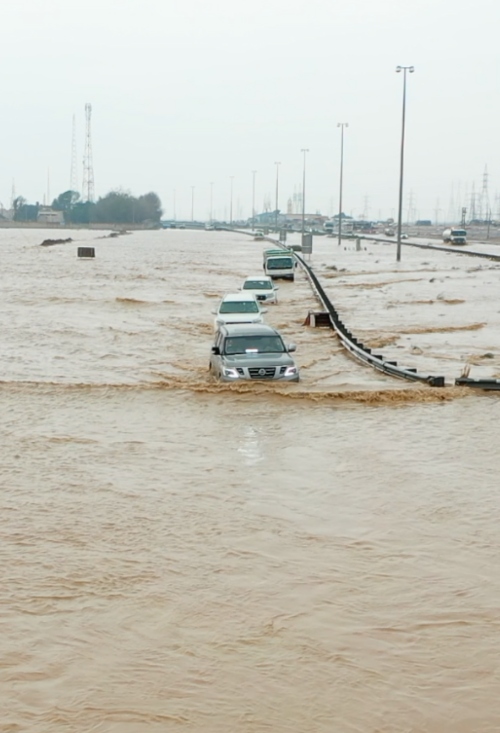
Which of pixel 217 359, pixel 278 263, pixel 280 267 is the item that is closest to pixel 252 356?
pixel 217 359

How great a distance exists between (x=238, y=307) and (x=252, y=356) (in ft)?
29.8

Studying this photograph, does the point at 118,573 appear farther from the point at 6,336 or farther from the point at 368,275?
the point at 368,275

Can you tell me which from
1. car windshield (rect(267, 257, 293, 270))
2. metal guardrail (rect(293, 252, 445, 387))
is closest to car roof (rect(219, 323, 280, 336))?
metal guardrail (rect(293, 252, 445, 387))

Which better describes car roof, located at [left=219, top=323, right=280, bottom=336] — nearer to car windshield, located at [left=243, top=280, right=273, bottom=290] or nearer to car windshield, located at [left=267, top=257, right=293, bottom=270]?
car windshield, located at [left=243, top=280, right=273, bottom=290]

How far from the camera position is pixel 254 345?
67.5 feet

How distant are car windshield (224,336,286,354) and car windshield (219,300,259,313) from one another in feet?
26.8

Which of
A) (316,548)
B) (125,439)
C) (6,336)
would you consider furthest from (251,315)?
(316,548)

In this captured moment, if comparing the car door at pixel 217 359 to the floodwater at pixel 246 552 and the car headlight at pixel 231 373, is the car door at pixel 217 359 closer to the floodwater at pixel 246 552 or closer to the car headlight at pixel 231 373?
the car headlight at pixel 231 373

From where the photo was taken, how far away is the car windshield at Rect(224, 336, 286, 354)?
20.5 meters

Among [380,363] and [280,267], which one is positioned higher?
[280,267]

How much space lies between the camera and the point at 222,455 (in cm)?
1534

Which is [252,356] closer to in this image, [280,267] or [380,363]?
[380,363]

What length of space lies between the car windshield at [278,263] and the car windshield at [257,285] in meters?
13.7

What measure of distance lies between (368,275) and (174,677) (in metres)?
54.7
